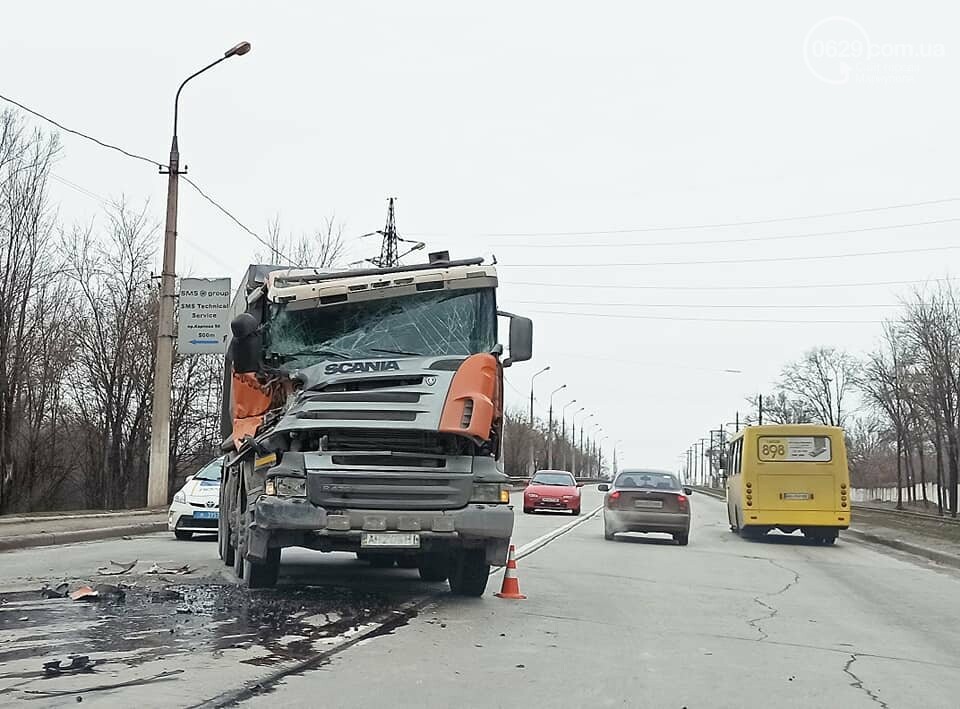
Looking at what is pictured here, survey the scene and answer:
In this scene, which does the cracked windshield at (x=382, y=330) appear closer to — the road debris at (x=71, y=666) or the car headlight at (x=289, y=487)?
the car headlight at (x=289, y=487)

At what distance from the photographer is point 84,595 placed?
1072 centimetres

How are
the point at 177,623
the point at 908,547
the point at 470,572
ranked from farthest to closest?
the point at 908,547 → the point at 470,572 → the point at 177,623

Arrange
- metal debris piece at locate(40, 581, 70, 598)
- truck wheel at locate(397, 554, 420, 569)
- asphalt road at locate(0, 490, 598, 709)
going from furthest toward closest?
truck wheel at locate(397, 554, 420, 569) → metal debris piece at locate(40, 581, 70, 598) → asphalt road at locate(0, 490, 598, 709)

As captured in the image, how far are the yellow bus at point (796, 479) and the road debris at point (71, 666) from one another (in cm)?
1903

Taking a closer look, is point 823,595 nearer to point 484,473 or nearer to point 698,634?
point 698,634

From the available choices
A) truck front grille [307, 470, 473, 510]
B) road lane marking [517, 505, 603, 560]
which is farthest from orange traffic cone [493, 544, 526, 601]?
road lane marking [517, 505, 603, 560]

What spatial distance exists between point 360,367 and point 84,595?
11.7ft

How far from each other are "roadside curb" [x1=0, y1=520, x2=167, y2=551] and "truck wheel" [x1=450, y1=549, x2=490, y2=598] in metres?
8.77

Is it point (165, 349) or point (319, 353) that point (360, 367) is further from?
point (165, 349)

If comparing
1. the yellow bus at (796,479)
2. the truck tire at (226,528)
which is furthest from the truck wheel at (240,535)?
the yellow bus at (796,479)

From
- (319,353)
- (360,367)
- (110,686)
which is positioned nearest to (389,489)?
(360,367)

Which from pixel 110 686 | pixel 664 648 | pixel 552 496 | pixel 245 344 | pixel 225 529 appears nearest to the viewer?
pixel 110 686

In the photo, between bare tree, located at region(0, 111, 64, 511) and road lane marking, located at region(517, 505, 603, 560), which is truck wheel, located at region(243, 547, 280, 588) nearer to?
road lane marking, located at region(517, 505, 603, 560)

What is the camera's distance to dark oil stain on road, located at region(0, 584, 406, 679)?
309 inches
